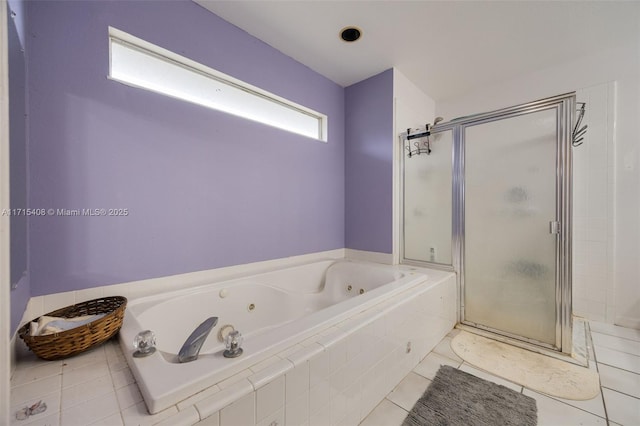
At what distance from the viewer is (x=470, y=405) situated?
126 cm

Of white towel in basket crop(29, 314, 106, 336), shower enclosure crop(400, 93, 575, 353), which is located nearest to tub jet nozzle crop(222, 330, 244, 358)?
white towel in basket crop(29, 314, 106, 336)

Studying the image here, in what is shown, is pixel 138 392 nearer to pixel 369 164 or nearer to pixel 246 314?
pixel 246 314

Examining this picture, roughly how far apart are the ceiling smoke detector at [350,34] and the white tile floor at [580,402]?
8.06 feet

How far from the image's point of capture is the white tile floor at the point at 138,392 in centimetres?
68

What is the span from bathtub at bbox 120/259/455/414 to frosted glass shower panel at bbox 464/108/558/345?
353 millimetres

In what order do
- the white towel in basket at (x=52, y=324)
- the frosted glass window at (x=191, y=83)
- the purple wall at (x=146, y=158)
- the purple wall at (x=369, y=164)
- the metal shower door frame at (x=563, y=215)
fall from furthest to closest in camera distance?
the purple wall at (x=369, y=164), the metal shower door frame at (x=563, y=215), the frosted glass window at (x=191, y=83), the purple wall at (x=146, y=158), the white towel in basket at (x=52, y=324)

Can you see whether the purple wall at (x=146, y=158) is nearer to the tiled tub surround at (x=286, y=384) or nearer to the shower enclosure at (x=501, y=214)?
the tiled tub surround at (x=286, y=384)

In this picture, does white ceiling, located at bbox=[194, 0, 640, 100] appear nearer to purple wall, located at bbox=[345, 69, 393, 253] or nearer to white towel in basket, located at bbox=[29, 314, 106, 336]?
purple wall, located at bbox=[345, 69, 393, 253]

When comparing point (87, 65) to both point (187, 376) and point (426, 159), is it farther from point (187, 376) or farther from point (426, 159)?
point (426, 159)

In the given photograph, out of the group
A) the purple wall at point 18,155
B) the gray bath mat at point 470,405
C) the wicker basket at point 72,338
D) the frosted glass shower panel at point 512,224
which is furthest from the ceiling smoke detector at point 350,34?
the gray bath mat at point 470,405

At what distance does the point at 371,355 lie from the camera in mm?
1201

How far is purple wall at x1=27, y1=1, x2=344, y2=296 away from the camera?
3.79 feet

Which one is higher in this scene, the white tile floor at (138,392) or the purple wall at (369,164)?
the purple wall at (369,164)

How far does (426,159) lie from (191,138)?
2.04 meters
